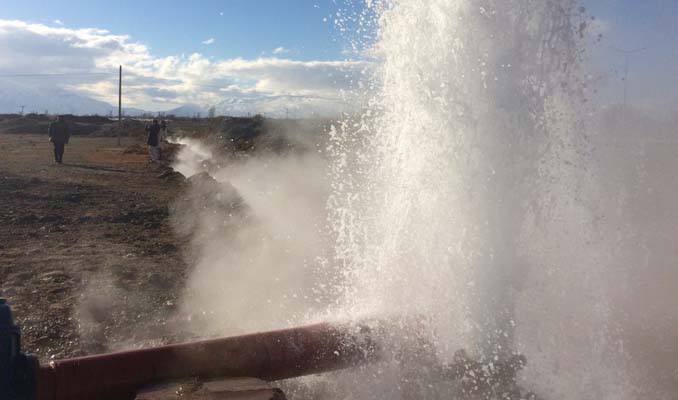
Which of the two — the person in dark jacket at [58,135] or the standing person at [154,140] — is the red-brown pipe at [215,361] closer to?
the person in dark jacket at [58,135]

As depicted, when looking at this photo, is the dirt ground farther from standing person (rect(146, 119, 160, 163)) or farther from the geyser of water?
standing person (rect(146, 119, 160, 163))

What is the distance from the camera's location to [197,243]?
8.81 m

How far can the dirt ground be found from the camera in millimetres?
5094

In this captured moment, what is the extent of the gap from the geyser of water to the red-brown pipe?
741mm

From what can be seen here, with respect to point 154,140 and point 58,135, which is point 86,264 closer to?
point 58,135

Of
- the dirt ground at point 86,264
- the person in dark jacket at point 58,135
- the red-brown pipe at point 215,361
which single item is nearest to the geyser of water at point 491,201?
the red-brown pipe at point 215,361

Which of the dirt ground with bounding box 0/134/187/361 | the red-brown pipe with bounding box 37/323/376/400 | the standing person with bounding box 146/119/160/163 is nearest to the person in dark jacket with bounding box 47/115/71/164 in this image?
the standing person with bounding box 146/119/160/163

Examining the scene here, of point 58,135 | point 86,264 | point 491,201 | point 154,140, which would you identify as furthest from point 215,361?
point 154,140

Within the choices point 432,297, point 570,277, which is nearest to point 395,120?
point 432,297

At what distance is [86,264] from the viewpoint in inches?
276

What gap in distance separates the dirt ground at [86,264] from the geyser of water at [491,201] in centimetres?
207

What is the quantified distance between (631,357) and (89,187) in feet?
38.7

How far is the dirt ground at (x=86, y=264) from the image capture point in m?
5.09

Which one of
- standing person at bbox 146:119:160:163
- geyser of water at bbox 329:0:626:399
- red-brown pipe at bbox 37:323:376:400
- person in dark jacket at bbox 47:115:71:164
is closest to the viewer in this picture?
red-brown pipe at bbox 37:323:376:400
